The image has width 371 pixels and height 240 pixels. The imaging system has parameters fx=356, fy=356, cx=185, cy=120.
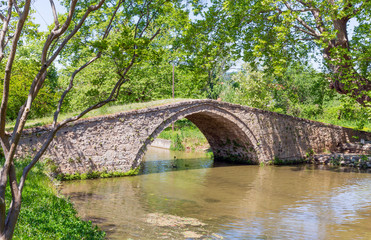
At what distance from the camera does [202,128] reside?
21156 mm

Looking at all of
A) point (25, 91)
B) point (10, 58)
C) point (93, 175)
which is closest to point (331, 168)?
point (93, 175)

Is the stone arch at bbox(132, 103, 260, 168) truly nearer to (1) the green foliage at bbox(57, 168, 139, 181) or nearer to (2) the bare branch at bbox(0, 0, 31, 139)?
(1) the green foliage at bbox(57, 168, 139, 181)

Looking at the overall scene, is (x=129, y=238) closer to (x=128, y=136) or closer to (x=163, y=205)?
(x=163, y=205)

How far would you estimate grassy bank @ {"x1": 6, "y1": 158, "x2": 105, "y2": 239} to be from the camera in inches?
225

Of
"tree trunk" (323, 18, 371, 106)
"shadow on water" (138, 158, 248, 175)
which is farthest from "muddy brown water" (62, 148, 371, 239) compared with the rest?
"tree trunk" (323, 18, 371, 106)

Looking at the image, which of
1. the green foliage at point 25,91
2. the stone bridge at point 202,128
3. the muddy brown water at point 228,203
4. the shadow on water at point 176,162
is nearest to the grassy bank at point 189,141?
the shadow on water at point 176,162

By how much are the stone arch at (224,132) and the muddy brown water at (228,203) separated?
1908 mm

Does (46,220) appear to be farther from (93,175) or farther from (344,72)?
→ (344,72)

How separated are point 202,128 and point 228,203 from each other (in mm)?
9660

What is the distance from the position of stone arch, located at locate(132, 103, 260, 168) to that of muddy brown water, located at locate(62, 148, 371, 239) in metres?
1.91

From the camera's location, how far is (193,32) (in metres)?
17.2

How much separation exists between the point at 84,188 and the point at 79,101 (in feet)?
48.9

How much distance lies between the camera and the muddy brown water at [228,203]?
8859mm

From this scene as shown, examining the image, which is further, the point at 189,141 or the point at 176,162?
the point at 189,141
